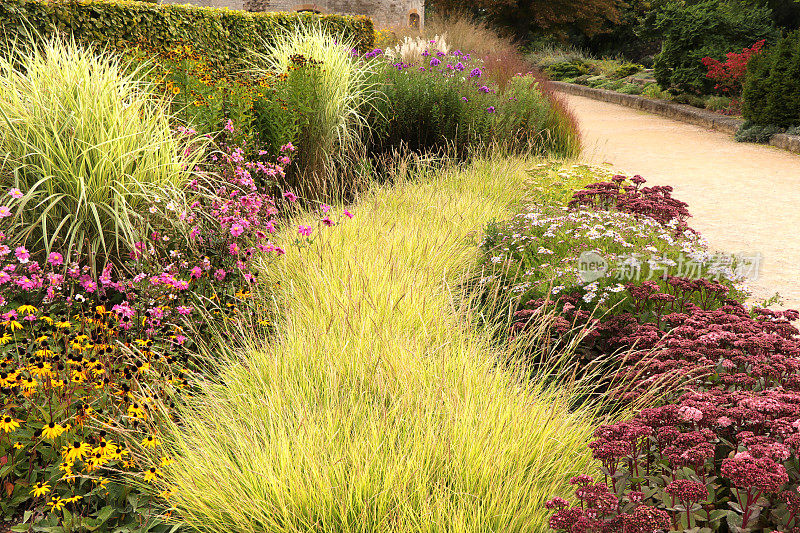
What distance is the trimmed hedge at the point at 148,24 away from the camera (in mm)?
5770

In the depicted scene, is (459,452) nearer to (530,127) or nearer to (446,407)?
(446,407)

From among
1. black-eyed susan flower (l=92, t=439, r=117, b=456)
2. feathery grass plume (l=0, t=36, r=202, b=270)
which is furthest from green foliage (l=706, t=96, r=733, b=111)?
black-eyed susan flower (l=92, t=439, r=117, b=456)

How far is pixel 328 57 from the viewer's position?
6504 mm

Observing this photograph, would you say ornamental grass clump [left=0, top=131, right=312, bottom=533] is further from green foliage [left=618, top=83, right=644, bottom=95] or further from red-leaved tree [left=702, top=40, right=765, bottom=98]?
green foliage [left=618, top=83, right=644, bottom=95]

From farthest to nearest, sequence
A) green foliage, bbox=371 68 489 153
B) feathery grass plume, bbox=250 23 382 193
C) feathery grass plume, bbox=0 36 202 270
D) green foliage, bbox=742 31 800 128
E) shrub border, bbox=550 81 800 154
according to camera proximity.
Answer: green foliage, bbox=742 31 800 128
shrub border, bbox=550 81 800 154
green foliage, bbox=371 68 489 153
feathery grass plume, bbox=250 23 382 193
feathery grass plume, bbox=0 36 202 270

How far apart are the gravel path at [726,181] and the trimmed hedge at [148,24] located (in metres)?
4.79

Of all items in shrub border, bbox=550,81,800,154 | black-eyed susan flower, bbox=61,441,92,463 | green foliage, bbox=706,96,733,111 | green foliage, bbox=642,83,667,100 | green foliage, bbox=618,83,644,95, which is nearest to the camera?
black-eyed susan flower, bbox=61,441,92,463

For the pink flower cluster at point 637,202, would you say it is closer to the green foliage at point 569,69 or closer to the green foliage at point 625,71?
the green foliage at point 625,71

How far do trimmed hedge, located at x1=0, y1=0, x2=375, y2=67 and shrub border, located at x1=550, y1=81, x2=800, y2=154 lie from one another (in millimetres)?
Result: 7126

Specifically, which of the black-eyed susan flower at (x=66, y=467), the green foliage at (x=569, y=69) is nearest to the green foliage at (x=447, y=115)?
the black-eyed susan flower at (x=66, y=467)

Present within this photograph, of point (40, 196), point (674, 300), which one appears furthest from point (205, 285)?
point (674, 300)

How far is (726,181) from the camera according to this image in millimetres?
7410

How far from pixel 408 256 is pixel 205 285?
1301 mm

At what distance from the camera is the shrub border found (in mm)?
9578
